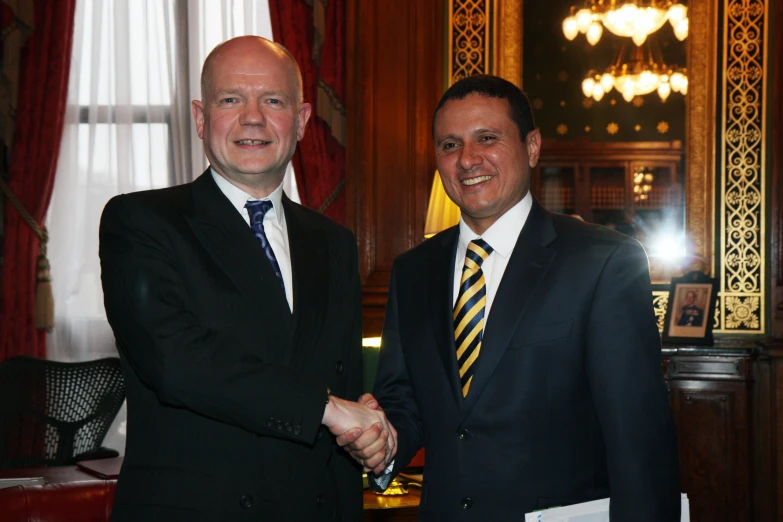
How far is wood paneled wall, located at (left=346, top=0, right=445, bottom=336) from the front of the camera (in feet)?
17.8

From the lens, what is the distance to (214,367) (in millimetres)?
1931

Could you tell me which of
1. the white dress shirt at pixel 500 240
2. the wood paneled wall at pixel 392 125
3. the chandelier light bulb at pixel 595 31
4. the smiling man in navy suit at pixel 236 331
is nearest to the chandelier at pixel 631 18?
the chandelier light bulb at pixel 595 31

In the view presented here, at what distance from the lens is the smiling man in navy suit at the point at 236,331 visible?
1937mm

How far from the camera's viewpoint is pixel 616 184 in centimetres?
526

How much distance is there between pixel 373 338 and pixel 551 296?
10.3 feet

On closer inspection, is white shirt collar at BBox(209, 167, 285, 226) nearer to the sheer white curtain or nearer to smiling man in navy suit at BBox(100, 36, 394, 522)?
smiling man in navy suit at BBox(100, 36, 394, 522)

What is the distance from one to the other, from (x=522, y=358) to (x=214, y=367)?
2.21ft

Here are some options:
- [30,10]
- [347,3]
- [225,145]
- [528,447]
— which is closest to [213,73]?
[225,145]

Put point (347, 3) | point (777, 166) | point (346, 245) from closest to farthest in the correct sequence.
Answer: point (346, 245) → point (777, 166) → point (347, 3)

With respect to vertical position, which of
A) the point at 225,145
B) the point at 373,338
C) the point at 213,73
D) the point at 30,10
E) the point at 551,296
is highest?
the point at 30,10

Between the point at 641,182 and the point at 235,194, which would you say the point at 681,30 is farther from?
the point at 235,194

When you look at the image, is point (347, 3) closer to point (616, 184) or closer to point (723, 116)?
point (616, 184)

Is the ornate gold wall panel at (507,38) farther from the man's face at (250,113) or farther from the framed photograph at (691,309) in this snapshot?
the man's face at (250,113)

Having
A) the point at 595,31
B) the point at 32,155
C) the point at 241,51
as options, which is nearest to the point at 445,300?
the point at 241,51
